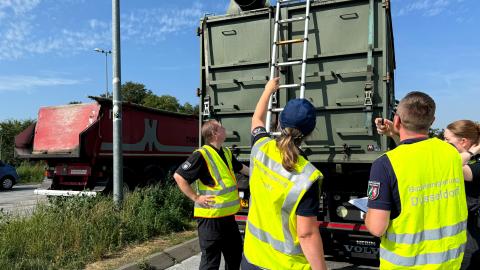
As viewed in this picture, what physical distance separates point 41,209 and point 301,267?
5.45 m

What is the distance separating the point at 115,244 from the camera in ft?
19.1

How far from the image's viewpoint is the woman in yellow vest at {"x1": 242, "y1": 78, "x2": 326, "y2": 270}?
2127 millimetres

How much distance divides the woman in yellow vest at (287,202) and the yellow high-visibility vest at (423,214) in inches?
14.8

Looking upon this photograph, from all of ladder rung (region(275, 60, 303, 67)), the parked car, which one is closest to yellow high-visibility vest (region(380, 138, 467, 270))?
ladder rung (region(275, 60, 303, 67))

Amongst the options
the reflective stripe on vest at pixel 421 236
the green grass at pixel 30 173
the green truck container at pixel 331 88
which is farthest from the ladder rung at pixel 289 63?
the green grass at pixel 30 173

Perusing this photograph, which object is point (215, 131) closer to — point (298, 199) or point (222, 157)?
point (222, 157)

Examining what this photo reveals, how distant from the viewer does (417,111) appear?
213cm

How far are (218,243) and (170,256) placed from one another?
2.32 meters

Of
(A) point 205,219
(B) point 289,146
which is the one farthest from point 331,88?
(B) point 289,146

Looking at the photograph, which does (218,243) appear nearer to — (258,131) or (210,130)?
(210,130)

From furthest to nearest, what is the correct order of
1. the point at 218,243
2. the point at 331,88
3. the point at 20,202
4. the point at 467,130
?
the point at 20,202, the point at 331,88, the point at 218,243, the point at 467,130

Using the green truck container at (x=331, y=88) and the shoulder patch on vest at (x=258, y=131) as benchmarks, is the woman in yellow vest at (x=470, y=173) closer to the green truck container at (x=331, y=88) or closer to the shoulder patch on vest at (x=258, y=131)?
the shoulder patch on vest at (x=258, y=131)

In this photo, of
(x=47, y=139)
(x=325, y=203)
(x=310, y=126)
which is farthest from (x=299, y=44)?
(x=47, y=139)

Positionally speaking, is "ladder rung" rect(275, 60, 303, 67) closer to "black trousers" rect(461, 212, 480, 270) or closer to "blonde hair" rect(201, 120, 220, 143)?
"blonde hair" rect(201, 120, 220, 143)
